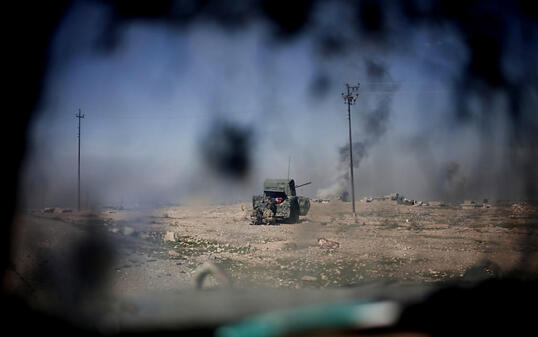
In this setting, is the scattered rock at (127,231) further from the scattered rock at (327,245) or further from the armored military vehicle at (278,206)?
the armored military vehicle at (278,206)

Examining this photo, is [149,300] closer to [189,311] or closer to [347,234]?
[189,311]

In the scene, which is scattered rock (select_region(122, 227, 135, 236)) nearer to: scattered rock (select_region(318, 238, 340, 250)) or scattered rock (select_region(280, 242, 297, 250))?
scattered rock (select_region(280, 242, 297, 250))

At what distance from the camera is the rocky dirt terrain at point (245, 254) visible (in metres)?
2.19

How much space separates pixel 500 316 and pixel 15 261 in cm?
241

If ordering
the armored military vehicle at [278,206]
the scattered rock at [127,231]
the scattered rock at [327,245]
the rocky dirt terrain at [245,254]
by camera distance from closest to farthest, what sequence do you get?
1. the rocky dirt terrain at [245,254]
2. the scattered rock at [127,231]
3. the scattered rock at [327,245]
4. the armored military vehicle at [278,206]

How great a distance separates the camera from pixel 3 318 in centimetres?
129

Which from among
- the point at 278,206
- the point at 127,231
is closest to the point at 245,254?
the point at 127,231

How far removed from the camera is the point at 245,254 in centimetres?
650

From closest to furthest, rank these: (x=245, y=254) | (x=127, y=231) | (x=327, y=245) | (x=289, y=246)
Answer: (x=127, y=231)
(x=245, y=254)
(x=327, y=245)
(x=289, y=246)

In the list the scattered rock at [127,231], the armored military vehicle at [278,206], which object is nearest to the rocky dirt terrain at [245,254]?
the scattered rock at [127,231]

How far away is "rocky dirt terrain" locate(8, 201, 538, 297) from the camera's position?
219 cm

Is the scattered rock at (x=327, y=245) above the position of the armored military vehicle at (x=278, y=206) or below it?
below

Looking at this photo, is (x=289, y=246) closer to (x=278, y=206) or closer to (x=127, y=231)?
(x=127, y=231)

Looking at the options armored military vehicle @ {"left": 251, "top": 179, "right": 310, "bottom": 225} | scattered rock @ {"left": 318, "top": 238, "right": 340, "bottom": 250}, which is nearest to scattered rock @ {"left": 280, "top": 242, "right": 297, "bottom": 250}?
scattered rock @ {"left": 318, "top": 238, "right": 340, "bottom": 250}
